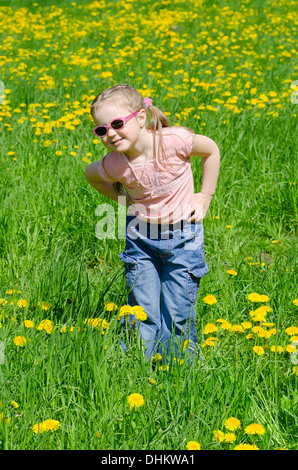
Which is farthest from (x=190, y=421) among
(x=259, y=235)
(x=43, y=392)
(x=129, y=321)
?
(x=259, y=235)

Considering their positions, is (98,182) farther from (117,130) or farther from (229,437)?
(229,437)

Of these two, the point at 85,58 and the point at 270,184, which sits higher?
the point at 85,58

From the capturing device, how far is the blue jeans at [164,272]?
2312 mm

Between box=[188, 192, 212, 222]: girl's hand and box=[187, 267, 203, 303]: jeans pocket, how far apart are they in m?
0.19

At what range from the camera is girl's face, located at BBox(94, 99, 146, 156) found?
2129mm

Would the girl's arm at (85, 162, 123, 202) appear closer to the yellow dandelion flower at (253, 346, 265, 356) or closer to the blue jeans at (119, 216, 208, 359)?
the blue jeans at (119, 216, 208, 359)

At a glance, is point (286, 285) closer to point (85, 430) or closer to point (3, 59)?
point (85, 430)

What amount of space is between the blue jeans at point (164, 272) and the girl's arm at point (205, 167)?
6 centimetres

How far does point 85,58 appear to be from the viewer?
5.82 meters

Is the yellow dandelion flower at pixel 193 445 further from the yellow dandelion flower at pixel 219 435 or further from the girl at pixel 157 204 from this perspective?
the girl at pixel 157 204

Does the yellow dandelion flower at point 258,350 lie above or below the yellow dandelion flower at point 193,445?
above

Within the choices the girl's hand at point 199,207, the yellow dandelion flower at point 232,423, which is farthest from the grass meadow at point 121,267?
the girl's hand at point 199,207

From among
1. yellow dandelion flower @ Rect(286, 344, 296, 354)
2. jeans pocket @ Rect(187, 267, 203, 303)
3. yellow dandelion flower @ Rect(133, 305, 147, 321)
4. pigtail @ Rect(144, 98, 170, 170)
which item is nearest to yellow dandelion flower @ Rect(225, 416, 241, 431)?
yellow dandelion flower @ Rect(286, 344, 296, 354)
